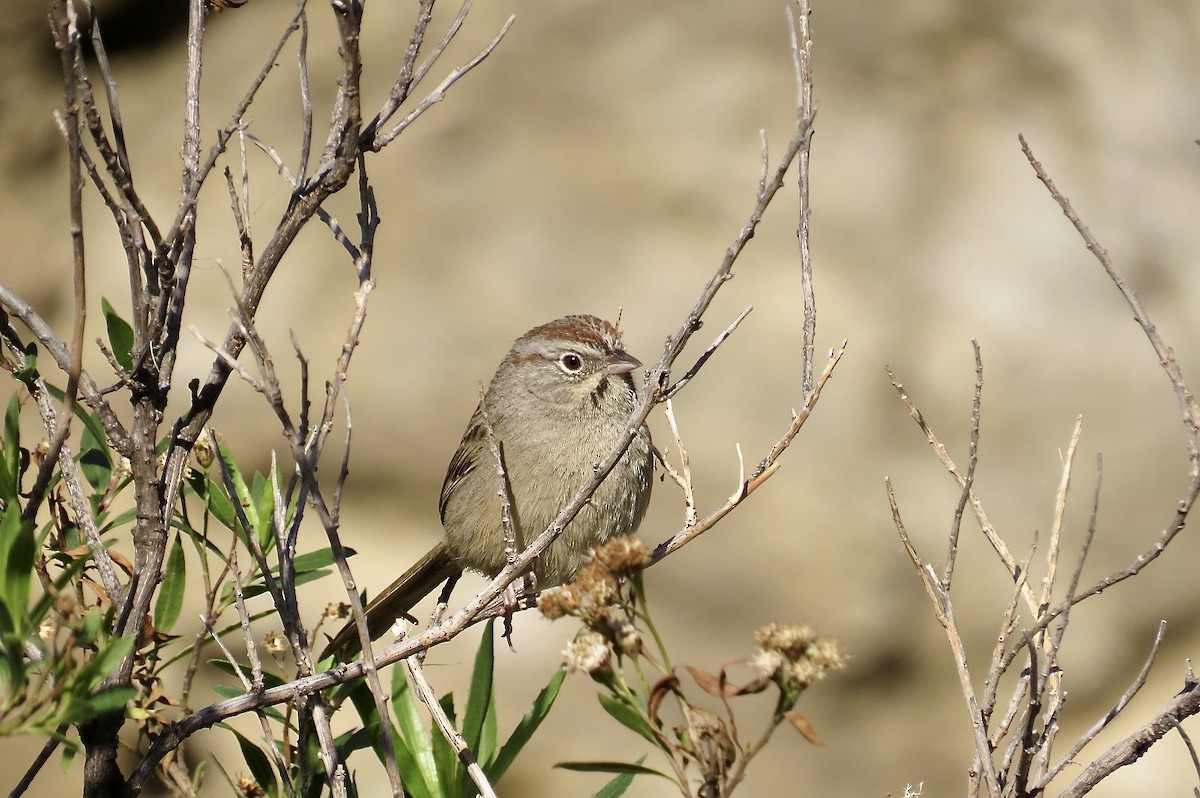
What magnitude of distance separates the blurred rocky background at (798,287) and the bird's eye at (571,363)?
59.1 inches

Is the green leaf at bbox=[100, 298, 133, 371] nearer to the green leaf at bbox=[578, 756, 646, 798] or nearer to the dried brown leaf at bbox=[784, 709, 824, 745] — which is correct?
the green leaf at bbox=[578, 756, 646, 798]

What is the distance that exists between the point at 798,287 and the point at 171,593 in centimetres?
430

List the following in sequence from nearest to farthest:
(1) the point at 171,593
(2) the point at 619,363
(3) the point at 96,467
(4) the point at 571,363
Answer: (1) the point at 171,593 → (3) the point at 96,467 → (2) the point at 619,363 → (4) the point at 571,363

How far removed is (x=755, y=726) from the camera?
597 centimetres

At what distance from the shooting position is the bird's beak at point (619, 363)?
4441mm

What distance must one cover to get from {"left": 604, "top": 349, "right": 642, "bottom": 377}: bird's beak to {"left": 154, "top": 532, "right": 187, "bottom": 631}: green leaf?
1990 millimetres

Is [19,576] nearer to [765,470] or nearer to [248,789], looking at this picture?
[248,789]

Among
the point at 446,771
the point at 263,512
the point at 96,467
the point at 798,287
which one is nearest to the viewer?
the point at 446,771

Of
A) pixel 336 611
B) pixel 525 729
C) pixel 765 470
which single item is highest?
pixel 765 470

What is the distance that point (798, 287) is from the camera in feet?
21.0

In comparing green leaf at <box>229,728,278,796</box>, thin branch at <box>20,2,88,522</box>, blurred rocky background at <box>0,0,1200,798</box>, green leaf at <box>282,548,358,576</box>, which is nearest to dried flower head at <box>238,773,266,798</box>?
green leaf at <box>229,728,278,796</box>

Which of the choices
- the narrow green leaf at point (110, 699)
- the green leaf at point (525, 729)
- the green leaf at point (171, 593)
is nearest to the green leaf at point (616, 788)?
the green leaf at point (525, 729)

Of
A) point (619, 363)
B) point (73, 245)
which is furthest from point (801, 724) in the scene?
point (619, 363)

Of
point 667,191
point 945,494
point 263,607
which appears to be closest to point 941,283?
point 945,494
